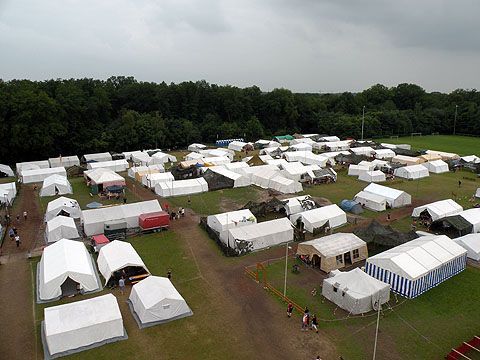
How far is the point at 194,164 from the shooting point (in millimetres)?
43781

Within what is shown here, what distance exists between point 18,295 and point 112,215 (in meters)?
8.62

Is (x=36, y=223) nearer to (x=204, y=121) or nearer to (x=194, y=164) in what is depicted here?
(x=194, y=164)

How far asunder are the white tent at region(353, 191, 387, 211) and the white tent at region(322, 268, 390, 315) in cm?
1430

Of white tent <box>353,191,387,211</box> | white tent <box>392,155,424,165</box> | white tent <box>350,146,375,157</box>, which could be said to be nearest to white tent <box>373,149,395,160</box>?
white tent <box>350,146,375,157</box>

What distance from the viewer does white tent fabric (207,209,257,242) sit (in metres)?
24.4

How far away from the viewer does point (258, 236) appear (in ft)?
75.7

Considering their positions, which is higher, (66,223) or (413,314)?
(66,223)

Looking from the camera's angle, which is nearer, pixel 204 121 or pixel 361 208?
pixel 361 208

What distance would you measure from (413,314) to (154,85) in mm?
69907

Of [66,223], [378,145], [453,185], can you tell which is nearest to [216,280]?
[66,223]

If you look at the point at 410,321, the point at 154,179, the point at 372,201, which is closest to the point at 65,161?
the point at 154,179

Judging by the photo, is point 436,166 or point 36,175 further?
point 436,166

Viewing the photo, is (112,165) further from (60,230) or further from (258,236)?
(258,236)

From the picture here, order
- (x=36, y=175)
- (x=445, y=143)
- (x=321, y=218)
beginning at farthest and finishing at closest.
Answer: (x=445, y=143) < (x=36, y=175) < (x=321, y=218)
